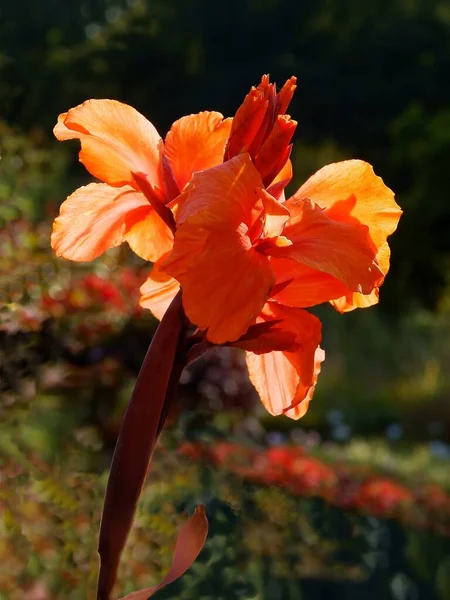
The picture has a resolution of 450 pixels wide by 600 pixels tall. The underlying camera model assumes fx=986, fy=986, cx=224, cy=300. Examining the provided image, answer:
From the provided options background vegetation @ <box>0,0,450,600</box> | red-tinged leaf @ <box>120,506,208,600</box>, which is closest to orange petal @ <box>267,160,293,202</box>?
red-tinged leaf @ <box>120,506,208,600</box>

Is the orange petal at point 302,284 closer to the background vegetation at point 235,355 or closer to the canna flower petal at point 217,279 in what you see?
the canna flower petal at point 217,279

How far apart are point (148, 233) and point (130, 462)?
0.23m

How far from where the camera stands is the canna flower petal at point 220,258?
56 centimetres

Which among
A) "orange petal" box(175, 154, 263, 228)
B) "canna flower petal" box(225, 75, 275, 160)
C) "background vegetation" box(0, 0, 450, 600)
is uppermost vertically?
"canna flower petal" box(225, 75, 275, 160)

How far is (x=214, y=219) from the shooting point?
1.91 ft

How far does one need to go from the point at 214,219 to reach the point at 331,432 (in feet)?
29.9

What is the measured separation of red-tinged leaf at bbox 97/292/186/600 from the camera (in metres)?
0.56

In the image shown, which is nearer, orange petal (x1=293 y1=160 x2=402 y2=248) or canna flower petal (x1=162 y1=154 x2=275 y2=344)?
canna flower petal (x1=162 y1=154 x2=275 y2=344)

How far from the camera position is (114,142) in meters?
0.70

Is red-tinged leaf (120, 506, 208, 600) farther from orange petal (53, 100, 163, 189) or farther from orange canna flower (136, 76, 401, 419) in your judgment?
orange petal (53, 100, 163, 189)

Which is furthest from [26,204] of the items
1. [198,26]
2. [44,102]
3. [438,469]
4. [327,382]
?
[198,26]

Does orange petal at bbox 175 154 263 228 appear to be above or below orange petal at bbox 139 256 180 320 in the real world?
above

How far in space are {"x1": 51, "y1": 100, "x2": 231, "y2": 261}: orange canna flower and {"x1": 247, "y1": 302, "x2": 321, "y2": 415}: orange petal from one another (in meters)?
0.11

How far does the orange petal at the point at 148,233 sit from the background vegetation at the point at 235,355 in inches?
27.7
